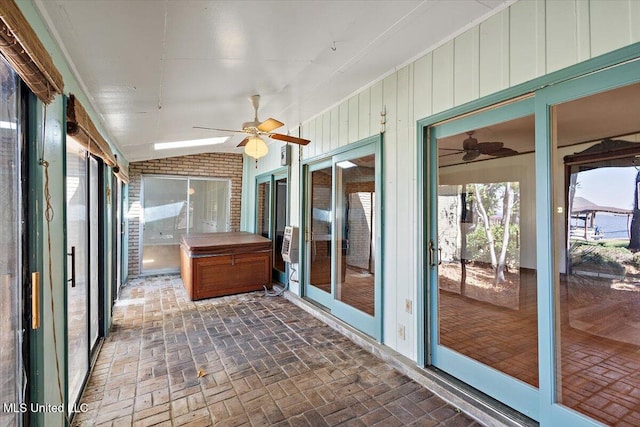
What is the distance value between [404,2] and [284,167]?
3.73 m

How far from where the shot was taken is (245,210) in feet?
24.6

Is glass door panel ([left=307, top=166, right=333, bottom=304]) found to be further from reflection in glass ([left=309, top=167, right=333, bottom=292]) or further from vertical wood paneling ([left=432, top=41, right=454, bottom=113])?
vertical wood paneling ([left=432, top=41, right=454, bottom=113])

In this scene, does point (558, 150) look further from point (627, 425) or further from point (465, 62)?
point (627, 425)

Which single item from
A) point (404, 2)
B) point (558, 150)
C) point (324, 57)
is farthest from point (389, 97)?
point (558, 150)

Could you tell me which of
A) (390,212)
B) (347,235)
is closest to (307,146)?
(347,235)

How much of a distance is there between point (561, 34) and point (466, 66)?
0.61 meters

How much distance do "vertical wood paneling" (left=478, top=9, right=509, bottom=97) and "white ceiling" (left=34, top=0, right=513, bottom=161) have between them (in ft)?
0.29

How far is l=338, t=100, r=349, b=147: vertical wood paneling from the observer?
3.71 meters

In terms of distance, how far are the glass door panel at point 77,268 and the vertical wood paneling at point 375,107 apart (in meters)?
2.65

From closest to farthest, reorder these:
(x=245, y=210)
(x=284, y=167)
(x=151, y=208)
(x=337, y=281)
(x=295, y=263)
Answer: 1. (x=337, y=281)
2. (x=295, y=263)
3. (x=284, y=167)
4. (x=151, y=208)
5. (x=245, y=210)

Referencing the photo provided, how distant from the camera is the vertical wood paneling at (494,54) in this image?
2057mm

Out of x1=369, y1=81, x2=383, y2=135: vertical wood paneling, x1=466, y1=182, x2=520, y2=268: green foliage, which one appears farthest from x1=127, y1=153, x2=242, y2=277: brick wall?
x1=466, y1=182, x2=520, y2=268: green foliage

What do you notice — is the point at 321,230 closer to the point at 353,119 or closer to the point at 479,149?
the point at 353,119

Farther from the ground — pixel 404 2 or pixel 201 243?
pixel 404 2
